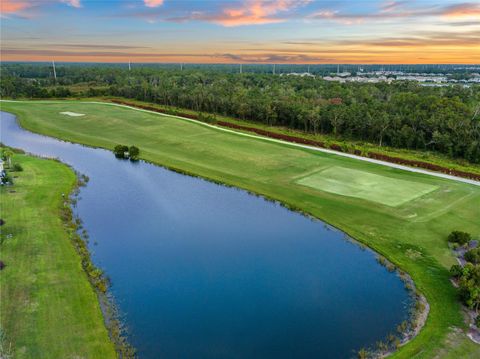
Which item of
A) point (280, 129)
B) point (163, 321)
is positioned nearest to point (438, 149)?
point (280, 129)

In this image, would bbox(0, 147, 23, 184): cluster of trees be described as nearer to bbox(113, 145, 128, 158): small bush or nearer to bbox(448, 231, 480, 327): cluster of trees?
bbox(113, 145, 128, 158): small bush

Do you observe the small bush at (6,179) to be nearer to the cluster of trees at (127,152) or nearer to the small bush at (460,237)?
the cluster of trees at (127,152)

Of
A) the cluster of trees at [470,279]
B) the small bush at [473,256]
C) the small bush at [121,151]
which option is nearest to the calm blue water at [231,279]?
the cluster of trees at [470,279]

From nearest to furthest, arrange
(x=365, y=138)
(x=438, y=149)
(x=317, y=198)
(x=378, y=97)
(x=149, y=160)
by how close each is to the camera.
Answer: (x=317, y=198), (x=149, y=160), (x=438, y=149), (x=365, y=138), (x=378, y=97)

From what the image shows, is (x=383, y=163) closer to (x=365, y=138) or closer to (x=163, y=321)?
(x=365, y=138)

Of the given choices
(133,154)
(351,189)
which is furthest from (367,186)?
(133,154)
